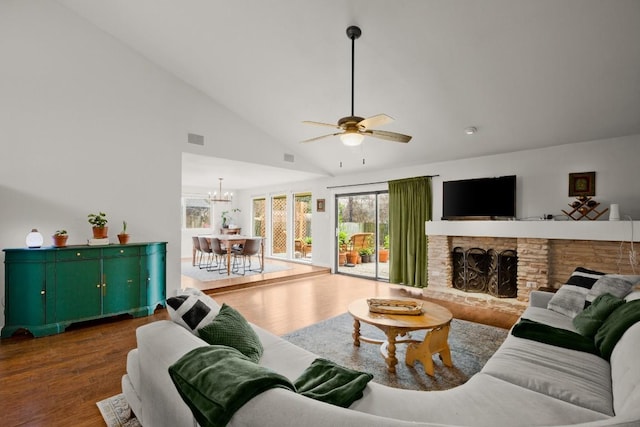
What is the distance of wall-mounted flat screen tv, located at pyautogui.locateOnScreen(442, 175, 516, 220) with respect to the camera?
4.88 metres

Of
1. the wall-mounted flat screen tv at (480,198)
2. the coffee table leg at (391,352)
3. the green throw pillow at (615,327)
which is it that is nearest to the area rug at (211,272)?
the wall-mounted flat screen tv at (480,198)

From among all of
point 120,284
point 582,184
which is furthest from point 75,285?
point 582,184

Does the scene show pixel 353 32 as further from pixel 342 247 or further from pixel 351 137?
pixel 342 247

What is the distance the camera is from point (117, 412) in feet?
6.82

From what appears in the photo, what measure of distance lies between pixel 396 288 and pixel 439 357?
3001mm

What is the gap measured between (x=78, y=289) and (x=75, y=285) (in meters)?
0.06

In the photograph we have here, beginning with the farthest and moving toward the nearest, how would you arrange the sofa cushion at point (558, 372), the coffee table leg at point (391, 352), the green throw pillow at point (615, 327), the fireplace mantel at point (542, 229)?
the fireplace mantel at point (542, 229) < the coffee table leg at point (391, 352) < the green throw pillow at point (615, 327) < the sofa cushion at point (558, 372)

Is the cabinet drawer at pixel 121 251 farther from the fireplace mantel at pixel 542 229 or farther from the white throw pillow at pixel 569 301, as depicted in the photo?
the white throw pillow at pixel 569 301

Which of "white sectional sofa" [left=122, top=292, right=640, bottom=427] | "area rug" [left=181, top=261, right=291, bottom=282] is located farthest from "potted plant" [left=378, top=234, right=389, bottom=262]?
"white sectional sofa" [left=122, top=292, right=640, bottom=427]

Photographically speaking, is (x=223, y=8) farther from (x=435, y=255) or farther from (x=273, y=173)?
(x=435, y=255)

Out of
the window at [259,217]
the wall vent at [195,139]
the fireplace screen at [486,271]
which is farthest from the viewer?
the window at [259,217]

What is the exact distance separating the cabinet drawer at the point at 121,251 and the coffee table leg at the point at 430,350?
352 cm

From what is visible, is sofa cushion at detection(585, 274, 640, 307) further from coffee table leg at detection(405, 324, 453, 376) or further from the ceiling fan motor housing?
the ceiling fan motor housing

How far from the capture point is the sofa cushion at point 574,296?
274 cm
